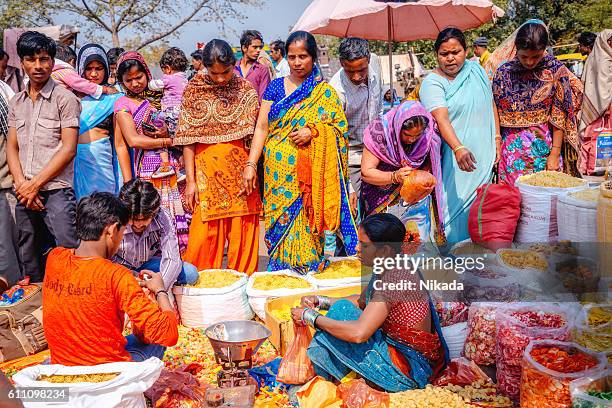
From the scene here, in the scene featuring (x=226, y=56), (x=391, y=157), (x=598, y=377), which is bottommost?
(x=598, y=377)

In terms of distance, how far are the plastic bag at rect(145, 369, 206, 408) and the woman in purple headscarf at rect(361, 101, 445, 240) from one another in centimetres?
190

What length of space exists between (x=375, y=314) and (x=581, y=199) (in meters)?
2.10

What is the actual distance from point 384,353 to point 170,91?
326 cm

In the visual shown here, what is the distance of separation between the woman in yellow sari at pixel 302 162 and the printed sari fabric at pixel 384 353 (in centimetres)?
133

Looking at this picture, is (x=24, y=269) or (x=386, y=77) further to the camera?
(x=386, y=77)

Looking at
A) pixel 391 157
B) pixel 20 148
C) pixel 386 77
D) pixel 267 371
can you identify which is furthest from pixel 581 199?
pixel 386 77

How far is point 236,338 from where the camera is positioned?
135 inches

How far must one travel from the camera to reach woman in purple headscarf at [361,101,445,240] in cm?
410

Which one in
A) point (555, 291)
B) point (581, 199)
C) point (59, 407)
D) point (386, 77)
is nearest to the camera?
point (59, 407)

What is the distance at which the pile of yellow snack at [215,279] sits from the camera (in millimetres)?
4320

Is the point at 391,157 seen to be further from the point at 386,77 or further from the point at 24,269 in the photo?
the point at 386,77

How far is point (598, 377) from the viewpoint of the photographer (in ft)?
8.79

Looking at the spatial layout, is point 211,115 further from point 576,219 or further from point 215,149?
point 576,219

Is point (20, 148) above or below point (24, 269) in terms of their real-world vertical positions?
above
